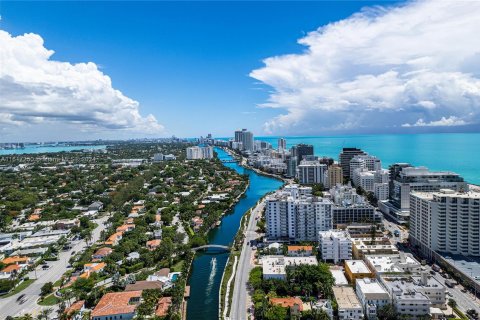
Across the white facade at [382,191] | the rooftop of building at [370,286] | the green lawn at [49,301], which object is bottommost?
the green lawn at [49,301]

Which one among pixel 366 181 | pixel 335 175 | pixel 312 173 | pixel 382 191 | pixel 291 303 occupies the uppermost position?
pixel 335 175

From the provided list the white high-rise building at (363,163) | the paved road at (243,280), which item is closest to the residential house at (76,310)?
the paved road at (243,280)

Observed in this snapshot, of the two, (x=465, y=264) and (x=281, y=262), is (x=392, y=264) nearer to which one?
(x=465, y=264)

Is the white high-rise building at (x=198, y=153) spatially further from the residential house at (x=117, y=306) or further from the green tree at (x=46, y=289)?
the residential house at (x=117, y=306)

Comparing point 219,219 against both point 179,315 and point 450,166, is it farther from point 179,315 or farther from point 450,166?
point 450,166

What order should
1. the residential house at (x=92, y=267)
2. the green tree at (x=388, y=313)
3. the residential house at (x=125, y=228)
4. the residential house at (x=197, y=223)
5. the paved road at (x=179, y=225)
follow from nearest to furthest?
the green tree at (x=388, y=313)
the residential house at (x=92, y=267)
the paved road at (x=179, y=225)
the residential house at (x=125, y=228)
the residential house at (x=197, y=223)

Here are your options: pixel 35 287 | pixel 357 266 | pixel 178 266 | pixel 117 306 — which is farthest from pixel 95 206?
pixel 357 266
